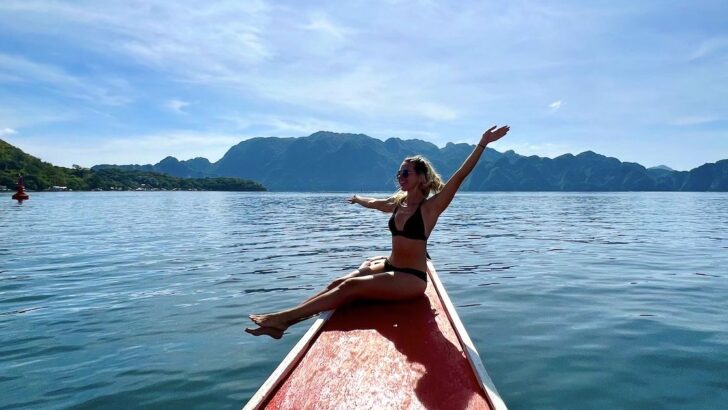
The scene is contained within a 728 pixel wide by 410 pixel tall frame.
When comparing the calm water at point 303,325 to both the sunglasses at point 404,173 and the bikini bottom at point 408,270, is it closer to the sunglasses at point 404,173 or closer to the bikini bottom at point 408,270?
the bikini bottom at point 408,270

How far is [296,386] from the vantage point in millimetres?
4660

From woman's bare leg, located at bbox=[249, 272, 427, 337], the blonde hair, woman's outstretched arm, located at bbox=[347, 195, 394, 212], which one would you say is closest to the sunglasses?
the blonde hair

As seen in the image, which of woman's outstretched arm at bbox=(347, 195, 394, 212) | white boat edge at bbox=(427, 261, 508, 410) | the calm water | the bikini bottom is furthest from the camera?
woman's outstretched arm at bbox=(347, 195, 394, 212)

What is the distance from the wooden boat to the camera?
4.34 meters

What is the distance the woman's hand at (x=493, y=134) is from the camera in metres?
7.06

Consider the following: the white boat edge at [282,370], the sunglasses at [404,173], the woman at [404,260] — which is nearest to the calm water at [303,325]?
the woman at [404,260]

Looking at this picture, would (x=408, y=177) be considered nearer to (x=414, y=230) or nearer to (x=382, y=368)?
(x=414, y=230)

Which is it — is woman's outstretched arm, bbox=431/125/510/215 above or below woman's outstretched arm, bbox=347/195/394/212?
above

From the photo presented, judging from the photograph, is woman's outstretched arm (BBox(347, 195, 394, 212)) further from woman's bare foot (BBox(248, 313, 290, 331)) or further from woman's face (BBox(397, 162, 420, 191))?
woman's bare foot (BBox(248, 313, 290, 331))

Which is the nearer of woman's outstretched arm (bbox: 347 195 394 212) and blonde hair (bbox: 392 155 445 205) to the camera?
blonde hair (bbox: 392 155 445 205)

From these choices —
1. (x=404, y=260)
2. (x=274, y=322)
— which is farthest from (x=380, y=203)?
(x=274, y=322)

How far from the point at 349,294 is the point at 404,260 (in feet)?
3.41

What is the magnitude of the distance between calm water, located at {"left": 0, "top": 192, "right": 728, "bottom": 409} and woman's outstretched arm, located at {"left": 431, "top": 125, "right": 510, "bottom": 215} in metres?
2.69

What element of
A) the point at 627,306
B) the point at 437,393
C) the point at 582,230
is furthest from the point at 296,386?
the point at 582,230
